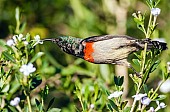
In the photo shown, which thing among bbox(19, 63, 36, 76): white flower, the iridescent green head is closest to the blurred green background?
the iridescent green head

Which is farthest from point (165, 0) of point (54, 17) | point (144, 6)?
point (54, 17)

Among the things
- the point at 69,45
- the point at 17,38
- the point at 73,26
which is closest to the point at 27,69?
the point at 17,38

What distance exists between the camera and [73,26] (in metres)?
3.38

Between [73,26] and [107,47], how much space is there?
1.54 metres

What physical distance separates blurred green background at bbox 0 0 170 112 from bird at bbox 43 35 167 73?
2.00ft

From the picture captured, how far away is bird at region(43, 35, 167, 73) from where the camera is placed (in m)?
1.82

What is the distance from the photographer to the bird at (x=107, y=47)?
1815mm

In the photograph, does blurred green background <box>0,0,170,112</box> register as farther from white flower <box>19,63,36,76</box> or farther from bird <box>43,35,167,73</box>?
white flower <box>19,63,36,76</box>

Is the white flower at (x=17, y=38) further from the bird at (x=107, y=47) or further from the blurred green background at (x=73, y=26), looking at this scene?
the blurred green background at (x=73, y=26)

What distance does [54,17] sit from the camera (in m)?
3.84

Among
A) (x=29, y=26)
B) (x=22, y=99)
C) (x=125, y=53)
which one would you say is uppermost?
(x=29, y=26)

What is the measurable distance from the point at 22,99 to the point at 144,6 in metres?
1.82

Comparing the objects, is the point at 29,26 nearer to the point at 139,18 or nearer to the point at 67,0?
the point at 67,0

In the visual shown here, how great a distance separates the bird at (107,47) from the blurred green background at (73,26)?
610mm
